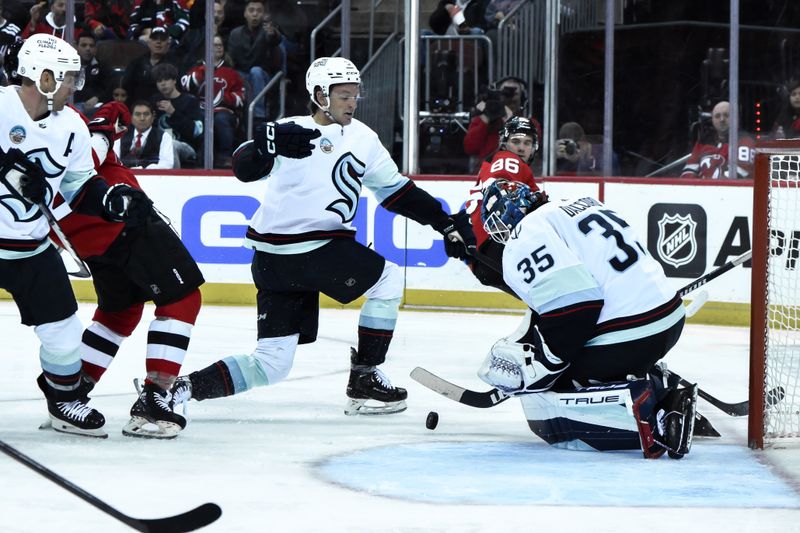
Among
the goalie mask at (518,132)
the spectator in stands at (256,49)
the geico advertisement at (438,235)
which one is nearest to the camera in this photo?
the goalie mask at (518,132)

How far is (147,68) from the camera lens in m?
7.78

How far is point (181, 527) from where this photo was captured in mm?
2361

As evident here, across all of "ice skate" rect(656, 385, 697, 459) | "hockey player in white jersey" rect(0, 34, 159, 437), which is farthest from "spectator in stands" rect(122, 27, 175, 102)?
"ice skate" rect(656, 385, 697, 459)

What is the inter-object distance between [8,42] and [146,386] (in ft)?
17.7

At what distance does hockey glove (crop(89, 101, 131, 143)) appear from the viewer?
12.1 ft

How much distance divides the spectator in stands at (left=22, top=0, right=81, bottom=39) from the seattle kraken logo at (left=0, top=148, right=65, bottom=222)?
4.51 meters

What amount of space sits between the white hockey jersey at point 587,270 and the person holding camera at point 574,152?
382 cm

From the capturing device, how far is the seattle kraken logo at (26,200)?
336 centimetres

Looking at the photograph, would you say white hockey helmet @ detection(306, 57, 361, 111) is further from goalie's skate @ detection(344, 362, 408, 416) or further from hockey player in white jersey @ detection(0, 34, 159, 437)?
goalie's skate @ detection(344, 362, 408, 416)

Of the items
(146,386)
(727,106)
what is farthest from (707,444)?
(727,106)

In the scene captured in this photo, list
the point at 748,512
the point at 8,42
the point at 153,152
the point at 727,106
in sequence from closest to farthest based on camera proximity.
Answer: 1. the point at 748,512
2. the point at 727,106
3. the point at 153,152
4. the point at 8,42

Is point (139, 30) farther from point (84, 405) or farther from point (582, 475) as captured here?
point (582, 475)

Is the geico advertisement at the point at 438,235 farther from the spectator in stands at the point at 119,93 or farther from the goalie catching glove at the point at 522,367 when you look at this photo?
the goalie catching glove at the point at 522,367

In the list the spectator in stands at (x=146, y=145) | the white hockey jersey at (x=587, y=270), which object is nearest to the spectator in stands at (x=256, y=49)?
the spectator in stands at (x=146, y=145)
